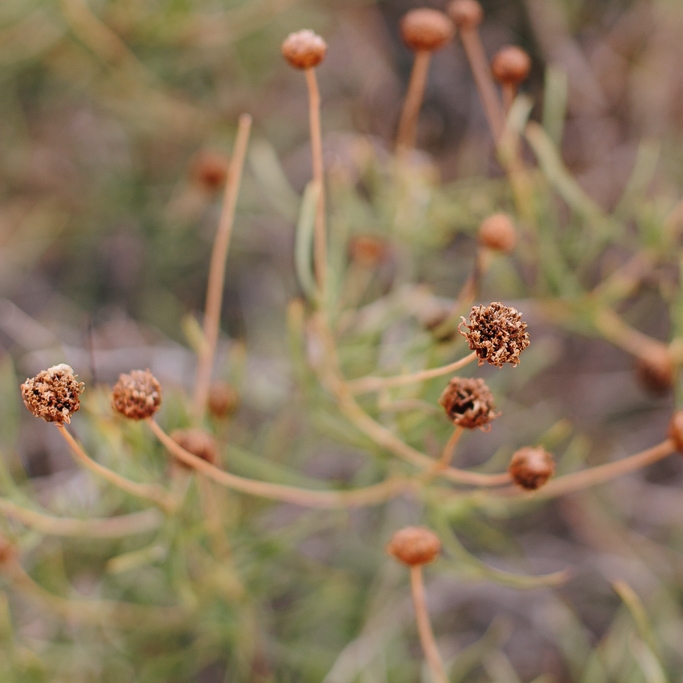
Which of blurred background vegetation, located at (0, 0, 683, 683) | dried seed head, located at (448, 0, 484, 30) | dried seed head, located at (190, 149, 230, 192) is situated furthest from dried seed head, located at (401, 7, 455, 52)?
dried seed head, located at (190, 149, 230, 192)

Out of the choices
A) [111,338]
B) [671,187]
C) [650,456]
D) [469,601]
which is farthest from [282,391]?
[671,187]

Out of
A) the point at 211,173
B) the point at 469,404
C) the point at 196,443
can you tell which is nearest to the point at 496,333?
the point at 469,404

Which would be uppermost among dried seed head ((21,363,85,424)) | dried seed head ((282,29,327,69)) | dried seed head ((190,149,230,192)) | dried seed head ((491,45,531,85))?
dried seed head ((282,29,327,69))

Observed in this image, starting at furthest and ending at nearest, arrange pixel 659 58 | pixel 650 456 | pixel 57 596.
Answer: pixel 659 58 → pixel 57 596 → pixel 650 456

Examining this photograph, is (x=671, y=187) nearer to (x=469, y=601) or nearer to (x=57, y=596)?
(x=469, y=601)

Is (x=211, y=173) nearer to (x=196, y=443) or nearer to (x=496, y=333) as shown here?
(x=196, y=443)

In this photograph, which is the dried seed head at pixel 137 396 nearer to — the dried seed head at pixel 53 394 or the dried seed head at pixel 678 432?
the dried seed head at pixel 53 394

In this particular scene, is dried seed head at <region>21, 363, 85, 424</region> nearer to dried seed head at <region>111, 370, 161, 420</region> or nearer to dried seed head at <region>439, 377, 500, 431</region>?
dried seed head at <region>111, 370, 161, 420</region>
